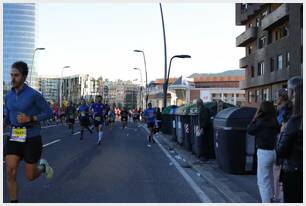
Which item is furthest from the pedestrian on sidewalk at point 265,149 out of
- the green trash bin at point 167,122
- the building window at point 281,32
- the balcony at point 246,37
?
the balcony at point 246,37

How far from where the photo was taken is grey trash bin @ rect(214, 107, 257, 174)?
34.2 feet

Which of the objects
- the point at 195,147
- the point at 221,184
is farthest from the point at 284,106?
the point at 195,147

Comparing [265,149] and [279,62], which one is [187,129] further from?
[279,62]

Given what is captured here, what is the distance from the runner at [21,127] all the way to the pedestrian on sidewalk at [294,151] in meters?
3.08

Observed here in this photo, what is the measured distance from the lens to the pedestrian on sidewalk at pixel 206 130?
1276 cm

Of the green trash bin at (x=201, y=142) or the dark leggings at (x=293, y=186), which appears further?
the green trash bin at (x=201, y=142)

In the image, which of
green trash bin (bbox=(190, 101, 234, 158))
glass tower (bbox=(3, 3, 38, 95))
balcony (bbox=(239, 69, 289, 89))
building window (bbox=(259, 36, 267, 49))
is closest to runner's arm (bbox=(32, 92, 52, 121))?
green trash bin (bbox=(190, 101, 234, 158))

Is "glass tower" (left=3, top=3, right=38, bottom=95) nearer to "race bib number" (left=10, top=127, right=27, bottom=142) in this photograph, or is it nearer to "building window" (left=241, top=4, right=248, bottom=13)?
"building window" (left=241, top=4, right=248, bottom=13)

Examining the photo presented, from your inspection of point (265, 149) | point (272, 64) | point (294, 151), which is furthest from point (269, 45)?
point (294, 151)

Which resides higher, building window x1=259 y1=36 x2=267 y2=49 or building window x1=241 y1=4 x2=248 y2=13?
building window x1=241 y1=4 x2=248 y2=13

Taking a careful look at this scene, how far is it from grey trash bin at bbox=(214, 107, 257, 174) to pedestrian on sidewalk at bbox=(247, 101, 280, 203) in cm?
321

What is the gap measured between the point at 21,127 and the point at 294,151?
332 centimetres

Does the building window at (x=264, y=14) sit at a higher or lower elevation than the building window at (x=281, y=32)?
higher

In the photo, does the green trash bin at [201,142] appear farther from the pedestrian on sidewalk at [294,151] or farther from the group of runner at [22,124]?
the pedestrian on sidewalk at [294,151]
